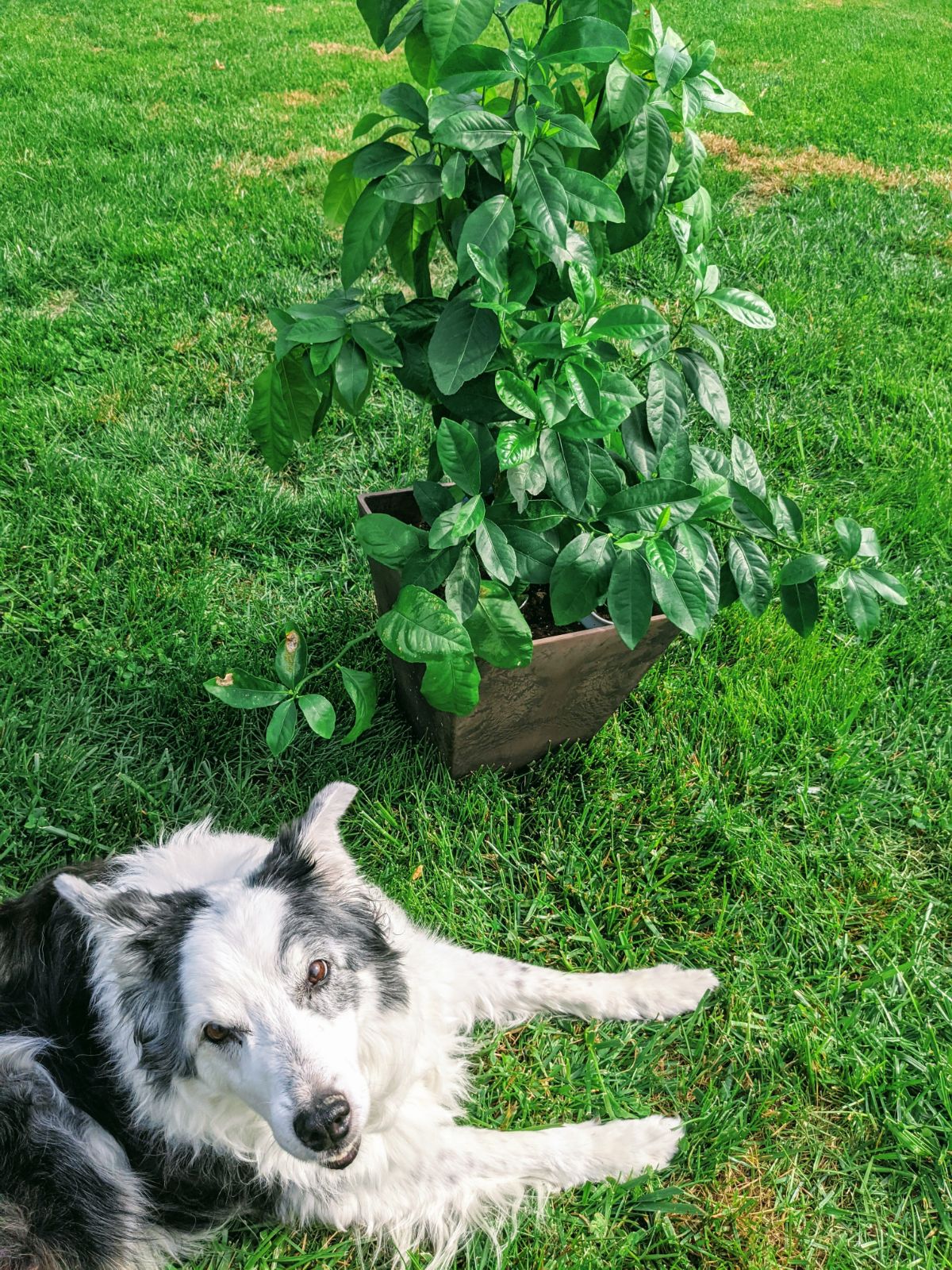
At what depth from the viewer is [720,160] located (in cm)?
570

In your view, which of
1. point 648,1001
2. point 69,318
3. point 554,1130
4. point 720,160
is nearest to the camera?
point 554,1130

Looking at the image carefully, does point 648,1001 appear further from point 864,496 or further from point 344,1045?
point 864,496

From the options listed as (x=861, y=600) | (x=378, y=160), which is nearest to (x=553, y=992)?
(x=861, y=600)

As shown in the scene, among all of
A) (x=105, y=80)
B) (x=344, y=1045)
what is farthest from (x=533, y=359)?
(x=105, y=80)

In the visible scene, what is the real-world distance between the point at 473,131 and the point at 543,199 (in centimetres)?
15

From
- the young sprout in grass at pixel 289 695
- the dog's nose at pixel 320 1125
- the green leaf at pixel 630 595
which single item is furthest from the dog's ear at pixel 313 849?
the green leaf at pixel 630 595

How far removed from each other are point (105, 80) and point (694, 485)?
710cm

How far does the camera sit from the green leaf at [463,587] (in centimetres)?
165

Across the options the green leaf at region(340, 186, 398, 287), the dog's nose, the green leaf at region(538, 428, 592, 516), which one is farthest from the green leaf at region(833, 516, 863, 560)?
the dog's nose

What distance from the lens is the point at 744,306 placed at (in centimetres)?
179

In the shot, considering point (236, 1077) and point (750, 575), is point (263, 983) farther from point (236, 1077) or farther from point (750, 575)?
point (750, 575)

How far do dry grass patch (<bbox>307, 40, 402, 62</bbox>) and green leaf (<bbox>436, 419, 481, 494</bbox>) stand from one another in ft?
24.4

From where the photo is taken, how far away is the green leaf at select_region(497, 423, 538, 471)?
1526 millimetres

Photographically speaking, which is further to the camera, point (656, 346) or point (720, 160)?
point (720, 160)
